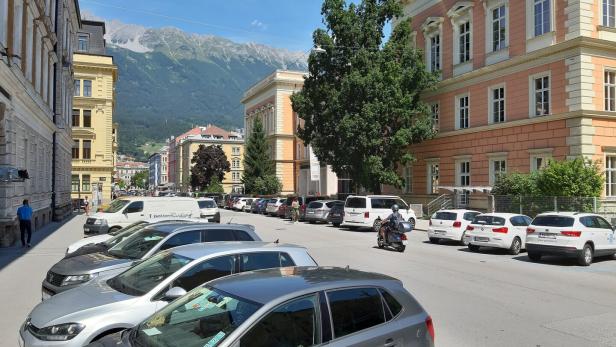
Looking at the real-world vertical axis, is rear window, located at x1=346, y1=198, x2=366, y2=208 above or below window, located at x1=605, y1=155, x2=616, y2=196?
below

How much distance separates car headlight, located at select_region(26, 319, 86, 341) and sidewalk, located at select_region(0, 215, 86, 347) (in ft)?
8.11

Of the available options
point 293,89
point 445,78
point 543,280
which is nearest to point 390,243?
point 543,280

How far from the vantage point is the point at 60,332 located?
5.21 meters

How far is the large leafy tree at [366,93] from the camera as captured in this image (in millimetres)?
35562

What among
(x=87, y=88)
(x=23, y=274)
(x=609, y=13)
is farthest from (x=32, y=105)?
(x=87, y=88)

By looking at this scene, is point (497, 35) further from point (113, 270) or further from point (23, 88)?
point (113, 270)

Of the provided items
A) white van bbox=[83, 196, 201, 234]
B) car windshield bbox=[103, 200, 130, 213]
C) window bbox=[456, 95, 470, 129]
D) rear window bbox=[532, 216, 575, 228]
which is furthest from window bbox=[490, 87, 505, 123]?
car windshield bbox=[103, 200, 130, 213]

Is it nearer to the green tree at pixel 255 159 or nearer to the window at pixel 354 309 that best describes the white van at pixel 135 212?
the window at pixel 354 309

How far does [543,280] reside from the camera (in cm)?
1327

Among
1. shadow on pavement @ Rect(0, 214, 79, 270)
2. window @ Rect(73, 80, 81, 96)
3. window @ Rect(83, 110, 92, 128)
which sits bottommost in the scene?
shadow on pavement @ Rect(0, 214, 79, 270)

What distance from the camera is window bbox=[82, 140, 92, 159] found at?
211 ft

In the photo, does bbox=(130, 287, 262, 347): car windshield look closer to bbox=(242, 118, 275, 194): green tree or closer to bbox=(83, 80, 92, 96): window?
bbox=(83, 80, 92, 96): window

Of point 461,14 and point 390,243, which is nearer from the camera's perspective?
point 390,243

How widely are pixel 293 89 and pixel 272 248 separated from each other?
7133 centimetres
